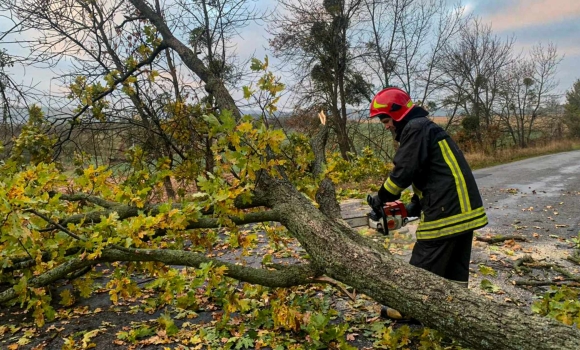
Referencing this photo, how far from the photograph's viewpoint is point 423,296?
1.96 m

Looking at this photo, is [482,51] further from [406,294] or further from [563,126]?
[406,294]

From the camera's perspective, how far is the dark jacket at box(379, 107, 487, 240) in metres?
2.62

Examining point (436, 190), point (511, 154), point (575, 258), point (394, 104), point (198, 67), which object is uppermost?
point (198, 67)

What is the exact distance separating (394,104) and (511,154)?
19.6 metres

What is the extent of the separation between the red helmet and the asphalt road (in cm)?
315

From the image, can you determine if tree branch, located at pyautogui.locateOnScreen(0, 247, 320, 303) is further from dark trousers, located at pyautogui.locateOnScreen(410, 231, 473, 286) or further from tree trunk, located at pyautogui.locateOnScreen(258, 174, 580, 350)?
dark trousers, located at pyautogui.locateOnScreen(410, 231, 473, 286)

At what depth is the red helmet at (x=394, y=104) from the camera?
2861 millimetres

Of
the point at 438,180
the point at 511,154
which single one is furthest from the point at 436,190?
the point at 511,154

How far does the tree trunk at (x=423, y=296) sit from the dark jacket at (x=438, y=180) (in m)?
0.51

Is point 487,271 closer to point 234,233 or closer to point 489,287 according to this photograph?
point 489,287

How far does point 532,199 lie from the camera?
719 cm

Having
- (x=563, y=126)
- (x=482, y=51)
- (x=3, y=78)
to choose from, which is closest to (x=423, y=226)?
(x=3, y=78)

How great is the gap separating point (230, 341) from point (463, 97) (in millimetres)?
20323

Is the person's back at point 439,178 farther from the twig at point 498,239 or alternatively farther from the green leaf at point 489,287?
the twig at point 498,239
